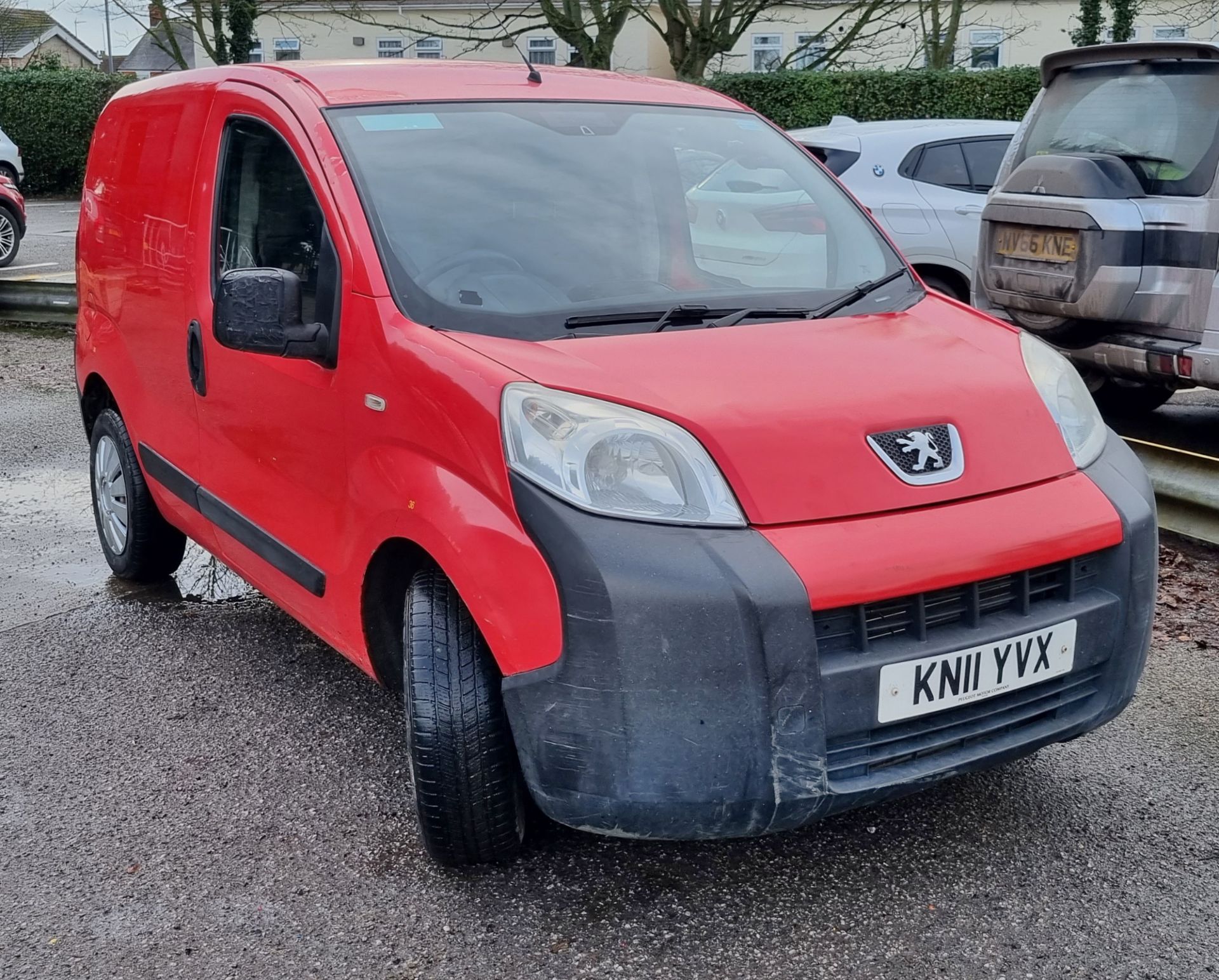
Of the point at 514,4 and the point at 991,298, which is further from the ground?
the point at 514,4

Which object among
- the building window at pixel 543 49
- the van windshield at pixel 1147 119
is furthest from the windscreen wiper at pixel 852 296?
the building window at pixel 543 49

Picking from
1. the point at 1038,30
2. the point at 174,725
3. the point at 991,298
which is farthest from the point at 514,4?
the point at 174,725

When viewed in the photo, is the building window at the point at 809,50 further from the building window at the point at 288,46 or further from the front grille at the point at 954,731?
the front grille at the point at 954,731

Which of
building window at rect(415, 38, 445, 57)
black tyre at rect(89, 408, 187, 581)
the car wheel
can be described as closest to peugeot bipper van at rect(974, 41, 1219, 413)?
black tyre at rect(89, 408, 187, 581)

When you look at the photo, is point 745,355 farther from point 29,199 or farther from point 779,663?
point 29,199

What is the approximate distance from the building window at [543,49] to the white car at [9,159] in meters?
23.4

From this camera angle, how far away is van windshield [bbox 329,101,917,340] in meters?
2.99

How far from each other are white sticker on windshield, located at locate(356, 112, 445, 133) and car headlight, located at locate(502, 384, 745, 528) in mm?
1094

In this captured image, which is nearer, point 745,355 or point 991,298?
point 745,355

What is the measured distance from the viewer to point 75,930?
2699mm

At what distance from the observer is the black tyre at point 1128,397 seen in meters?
7.29

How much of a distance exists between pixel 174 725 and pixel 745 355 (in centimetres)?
201

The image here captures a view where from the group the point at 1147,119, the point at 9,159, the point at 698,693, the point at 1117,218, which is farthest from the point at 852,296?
the point at 9,159

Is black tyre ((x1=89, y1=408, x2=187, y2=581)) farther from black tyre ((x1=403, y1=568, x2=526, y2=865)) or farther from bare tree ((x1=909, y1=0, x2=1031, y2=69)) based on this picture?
bare tree ((x1=909, y1=0, x2=1031, y2=69))
